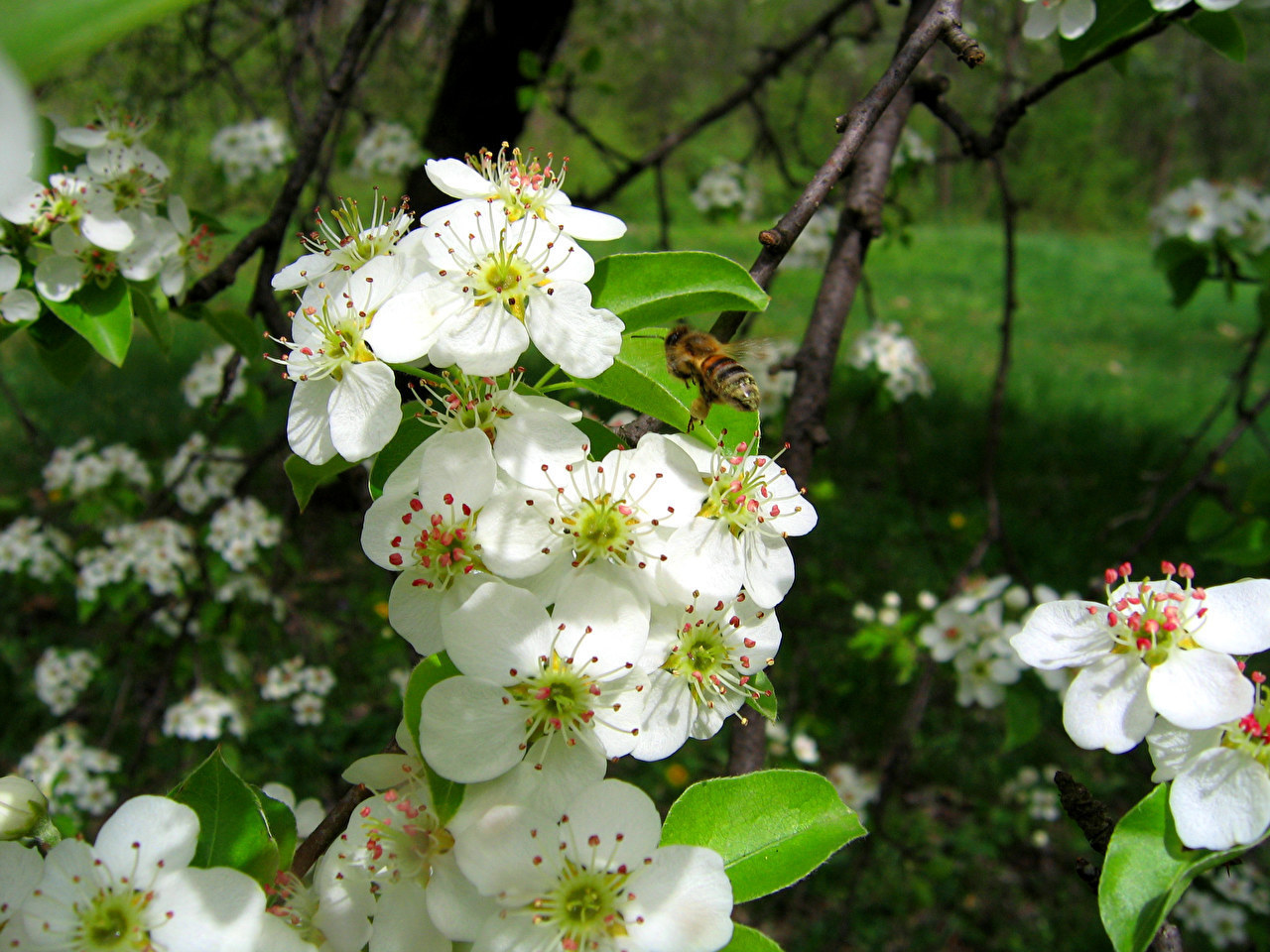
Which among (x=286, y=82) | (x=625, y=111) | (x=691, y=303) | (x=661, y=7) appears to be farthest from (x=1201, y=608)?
(x=625, y=111)

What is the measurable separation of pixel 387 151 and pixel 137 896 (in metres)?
3.44

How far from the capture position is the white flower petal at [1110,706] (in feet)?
2.92

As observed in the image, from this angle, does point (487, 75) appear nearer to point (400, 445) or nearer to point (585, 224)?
point (585, 224)

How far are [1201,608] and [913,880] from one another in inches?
104

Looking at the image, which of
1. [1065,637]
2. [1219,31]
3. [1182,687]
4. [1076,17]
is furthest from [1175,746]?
[1219,31]

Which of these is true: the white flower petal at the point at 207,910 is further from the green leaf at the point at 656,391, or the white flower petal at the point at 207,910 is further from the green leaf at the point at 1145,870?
the green leaf at the point at 1145,870

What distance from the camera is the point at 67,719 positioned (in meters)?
3.47

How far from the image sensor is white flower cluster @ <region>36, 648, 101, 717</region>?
299cm

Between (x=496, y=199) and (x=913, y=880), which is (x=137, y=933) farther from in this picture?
(x=913, y=880)

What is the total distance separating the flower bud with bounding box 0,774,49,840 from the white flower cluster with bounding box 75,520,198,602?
2.08 meters

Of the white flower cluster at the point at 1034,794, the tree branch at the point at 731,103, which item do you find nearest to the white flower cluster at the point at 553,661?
the tree branch at the point at 731,103

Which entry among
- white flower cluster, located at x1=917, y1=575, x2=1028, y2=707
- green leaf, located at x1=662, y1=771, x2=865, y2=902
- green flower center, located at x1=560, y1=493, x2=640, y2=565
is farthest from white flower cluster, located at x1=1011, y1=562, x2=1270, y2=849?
A: white flower cluster, located at x1=917, y1=575, x2=1028, y2=707

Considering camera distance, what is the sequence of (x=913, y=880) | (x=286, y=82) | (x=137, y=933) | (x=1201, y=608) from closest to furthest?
(x=137, y=933) < (x=1201, y=608) < (x=286, y=82) < (x=913, y=880)

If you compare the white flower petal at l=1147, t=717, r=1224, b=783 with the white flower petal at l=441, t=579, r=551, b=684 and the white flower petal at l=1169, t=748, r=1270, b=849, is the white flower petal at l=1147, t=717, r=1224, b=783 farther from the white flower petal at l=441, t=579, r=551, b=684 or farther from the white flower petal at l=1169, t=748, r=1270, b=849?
the white flower petal at l=441, t=579, r=551, b=684
